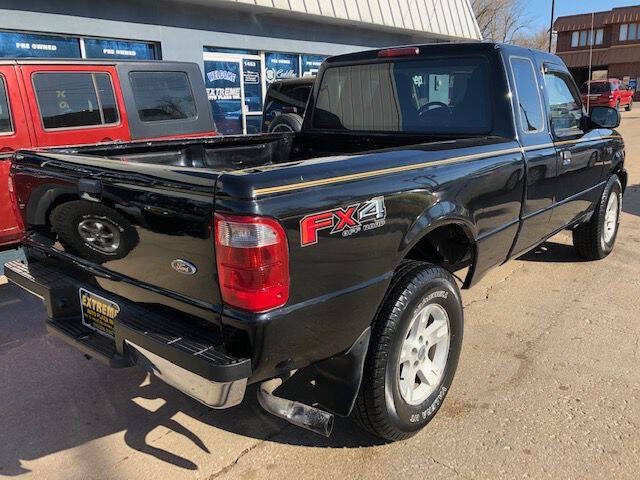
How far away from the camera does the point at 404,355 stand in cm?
263

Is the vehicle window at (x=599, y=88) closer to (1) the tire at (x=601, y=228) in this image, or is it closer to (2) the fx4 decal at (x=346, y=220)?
(1) the tire at (x=601, y=228)

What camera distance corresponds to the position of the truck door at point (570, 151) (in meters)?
4.06

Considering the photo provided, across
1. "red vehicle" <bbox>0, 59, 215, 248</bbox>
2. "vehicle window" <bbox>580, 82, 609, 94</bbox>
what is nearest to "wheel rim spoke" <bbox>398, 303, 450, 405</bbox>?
"red vehicle" <bbox>0, 59, 215, 248</bbox>

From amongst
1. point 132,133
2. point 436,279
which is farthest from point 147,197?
point 132,133

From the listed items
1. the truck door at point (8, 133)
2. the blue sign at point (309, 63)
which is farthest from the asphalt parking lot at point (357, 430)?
the blue sign at point (309, 63)

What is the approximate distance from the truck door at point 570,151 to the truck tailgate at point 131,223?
9.70 ft

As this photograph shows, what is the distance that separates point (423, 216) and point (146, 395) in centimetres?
192

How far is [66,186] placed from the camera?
8.40 ft

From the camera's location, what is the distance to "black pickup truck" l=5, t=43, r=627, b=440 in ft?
6.50

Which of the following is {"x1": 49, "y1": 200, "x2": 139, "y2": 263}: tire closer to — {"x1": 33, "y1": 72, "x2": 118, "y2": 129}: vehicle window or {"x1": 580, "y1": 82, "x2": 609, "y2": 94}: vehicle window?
{"x1": 33, "y1": 72, "x2": 118, "y2": 129}: vehicle window

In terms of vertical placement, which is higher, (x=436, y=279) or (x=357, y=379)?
(x=436, y=279)

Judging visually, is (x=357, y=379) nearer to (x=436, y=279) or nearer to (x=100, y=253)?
(x=436, y=279)

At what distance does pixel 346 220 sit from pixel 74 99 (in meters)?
4.47

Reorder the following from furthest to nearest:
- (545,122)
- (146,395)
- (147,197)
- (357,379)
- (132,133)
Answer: (132,133) < (545,122) < (146,395) < (357,379) < (147,197)
